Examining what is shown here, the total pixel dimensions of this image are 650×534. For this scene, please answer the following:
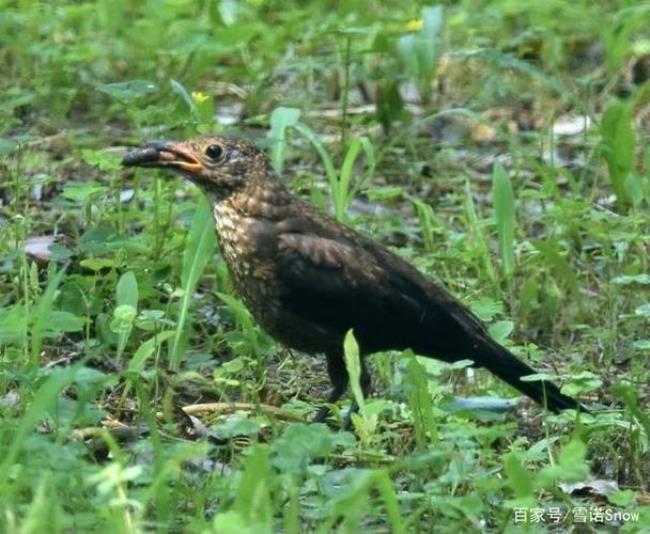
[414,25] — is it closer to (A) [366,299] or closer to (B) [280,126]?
(B) [280,126]

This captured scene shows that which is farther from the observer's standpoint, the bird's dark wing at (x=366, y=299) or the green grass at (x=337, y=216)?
the bird's dark wing at (x=366, y=299)

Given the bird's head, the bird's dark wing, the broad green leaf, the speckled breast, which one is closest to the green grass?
the broad green leaf

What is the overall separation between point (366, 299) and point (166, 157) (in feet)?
2.90

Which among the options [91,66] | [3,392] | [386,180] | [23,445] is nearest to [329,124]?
[386,180]

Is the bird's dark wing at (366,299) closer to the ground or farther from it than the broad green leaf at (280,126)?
closer to the ground

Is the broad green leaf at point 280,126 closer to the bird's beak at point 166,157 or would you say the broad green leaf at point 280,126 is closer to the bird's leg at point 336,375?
the bird's beak at point 166,157

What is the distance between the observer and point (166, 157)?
22.2 feet

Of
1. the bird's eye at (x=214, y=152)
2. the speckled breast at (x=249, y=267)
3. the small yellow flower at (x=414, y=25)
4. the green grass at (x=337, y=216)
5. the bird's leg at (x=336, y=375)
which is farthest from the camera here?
the small yellow flower at (x=414, y=25)

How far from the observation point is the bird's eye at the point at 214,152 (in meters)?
6.82

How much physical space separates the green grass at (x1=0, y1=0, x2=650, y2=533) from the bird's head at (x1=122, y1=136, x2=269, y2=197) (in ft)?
1.40

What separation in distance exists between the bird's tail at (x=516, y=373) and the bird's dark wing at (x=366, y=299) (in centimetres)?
9

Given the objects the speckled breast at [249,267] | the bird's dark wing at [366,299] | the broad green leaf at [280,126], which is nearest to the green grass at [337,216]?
the broad green leaf at [280,126]

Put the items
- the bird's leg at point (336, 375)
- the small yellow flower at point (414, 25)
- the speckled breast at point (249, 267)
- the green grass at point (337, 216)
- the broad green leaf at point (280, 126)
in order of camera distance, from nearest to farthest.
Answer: the green grass at point (337, 216), the speckled breast at point (249, 267), the bird's leg at point (336, 375), the broad green leaf at point (280, 126), the small yellow flower at point (414, 25)

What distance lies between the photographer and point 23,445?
5125 mm
